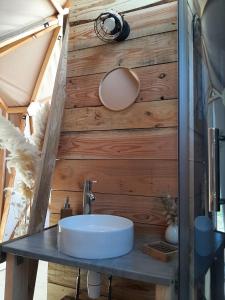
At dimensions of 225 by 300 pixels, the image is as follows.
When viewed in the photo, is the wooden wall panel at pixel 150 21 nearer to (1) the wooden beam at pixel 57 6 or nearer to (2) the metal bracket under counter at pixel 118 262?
(1) the wooden beam at pixel 57 6

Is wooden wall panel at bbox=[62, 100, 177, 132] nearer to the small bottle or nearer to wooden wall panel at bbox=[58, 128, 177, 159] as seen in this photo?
wooden wall panel at bbox=[58, 128, 177, 159]

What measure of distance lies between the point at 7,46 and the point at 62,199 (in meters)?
1.86

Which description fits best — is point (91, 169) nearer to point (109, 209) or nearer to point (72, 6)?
point (109, 209)

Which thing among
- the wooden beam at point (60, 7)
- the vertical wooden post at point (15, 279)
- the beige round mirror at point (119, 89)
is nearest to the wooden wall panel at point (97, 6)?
the beige round mirror at point (119, 89)

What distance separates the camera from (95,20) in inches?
62.9

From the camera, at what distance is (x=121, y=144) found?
1.49m

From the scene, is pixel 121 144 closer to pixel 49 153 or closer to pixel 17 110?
pixel 49 153

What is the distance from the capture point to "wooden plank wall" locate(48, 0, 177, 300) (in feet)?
4.55

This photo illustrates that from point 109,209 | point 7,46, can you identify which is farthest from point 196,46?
point 7,46

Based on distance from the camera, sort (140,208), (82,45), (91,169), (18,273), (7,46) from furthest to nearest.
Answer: (7,46) → (82,45) → (91,169) → (140,208) → (18,273)

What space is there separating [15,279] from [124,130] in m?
0.88

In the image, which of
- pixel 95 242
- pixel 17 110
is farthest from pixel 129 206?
pixel 17 110

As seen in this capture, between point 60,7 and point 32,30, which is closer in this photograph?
point 60,7

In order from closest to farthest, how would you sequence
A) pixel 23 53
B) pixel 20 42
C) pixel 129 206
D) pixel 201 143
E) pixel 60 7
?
pixel 201 143 → pixel 129 206 → pixel 60 7 → pixel 20 42 → pixel 23 53
